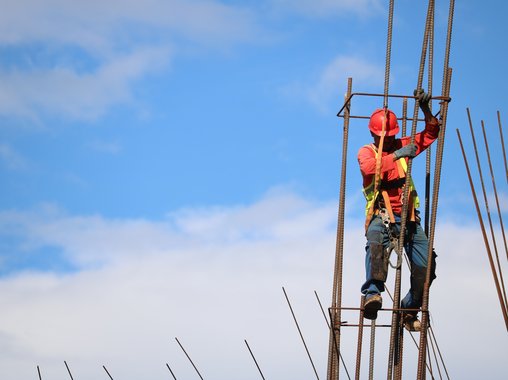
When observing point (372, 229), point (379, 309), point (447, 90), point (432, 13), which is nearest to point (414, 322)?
point (379, 309)

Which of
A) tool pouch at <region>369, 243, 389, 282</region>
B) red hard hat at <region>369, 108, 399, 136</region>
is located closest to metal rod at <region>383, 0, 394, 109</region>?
red hard hat at <region>369, 108, 399, 136</region>

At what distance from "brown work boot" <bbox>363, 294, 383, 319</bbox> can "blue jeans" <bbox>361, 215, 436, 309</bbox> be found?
95 mm

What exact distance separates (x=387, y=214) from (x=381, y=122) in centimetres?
116

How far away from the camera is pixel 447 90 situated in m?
11.4

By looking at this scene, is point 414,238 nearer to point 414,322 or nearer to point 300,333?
point 414,322

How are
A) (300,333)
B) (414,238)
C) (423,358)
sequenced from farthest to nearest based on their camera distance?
(300,333) → (414,238) → (423,358)

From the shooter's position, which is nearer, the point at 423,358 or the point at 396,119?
the point at 423,358

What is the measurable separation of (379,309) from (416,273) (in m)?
0.63

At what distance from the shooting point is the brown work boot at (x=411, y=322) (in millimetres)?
11320

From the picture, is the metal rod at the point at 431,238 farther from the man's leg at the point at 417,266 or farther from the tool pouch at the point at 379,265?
the tool pouch at the point at 379,265

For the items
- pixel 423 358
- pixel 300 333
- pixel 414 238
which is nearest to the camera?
pixel 423 358

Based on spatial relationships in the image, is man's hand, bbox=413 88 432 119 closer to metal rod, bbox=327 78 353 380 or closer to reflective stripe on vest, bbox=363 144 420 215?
reflective stripe on vest, bbox=363 144 420 215

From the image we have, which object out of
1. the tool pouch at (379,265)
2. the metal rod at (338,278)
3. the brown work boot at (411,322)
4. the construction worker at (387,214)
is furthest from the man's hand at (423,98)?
the brown work boot at (411,322)

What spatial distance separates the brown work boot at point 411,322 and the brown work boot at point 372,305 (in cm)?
45
